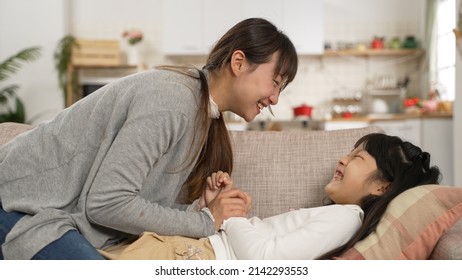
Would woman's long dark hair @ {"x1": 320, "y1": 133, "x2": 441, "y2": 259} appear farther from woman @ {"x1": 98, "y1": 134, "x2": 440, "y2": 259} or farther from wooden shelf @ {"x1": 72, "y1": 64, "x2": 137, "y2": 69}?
wooden shelf @ {"x1": 72, "y1": 64, "x2": 137, "y2": 69}

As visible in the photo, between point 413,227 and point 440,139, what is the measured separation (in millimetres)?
4121

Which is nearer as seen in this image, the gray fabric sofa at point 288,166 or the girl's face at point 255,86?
the girl's face at point 255,86

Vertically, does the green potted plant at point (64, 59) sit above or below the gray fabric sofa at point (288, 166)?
above

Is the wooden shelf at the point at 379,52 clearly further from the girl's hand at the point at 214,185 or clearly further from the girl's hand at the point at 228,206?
the girl's hand at the point at 228,206

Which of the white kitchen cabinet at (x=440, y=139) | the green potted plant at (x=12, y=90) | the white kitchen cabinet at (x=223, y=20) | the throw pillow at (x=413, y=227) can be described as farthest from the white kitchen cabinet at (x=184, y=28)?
the throw pillow at (x=413, y=227)

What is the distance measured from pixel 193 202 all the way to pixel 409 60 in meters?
5.79

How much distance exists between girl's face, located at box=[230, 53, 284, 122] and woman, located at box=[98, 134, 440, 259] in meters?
0.24

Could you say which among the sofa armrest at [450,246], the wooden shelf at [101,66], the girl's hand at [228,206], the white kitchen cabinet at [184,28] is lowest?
the sofa armrest at [450,246]

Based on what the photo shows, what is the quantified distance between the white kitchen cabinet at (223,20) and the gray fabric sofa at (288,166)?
4890 mm

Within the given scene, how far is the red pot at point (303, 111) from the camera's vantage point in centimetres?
677

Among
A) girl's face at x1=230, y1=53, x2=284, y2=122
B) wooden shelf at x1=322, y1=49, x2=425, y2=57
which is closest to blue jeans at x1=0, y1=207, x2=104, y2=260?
girl's face at x1=230, y1=53, x2=284, y2=122

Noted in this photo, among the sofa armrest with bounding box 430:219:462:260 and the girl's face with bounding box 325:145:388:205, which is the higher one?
the girl's face with bounding box 325:145:388:205

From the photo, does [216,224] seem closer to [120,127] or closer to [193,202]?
[193,202]

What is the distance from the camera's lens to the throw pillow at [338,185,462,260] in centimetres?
151
